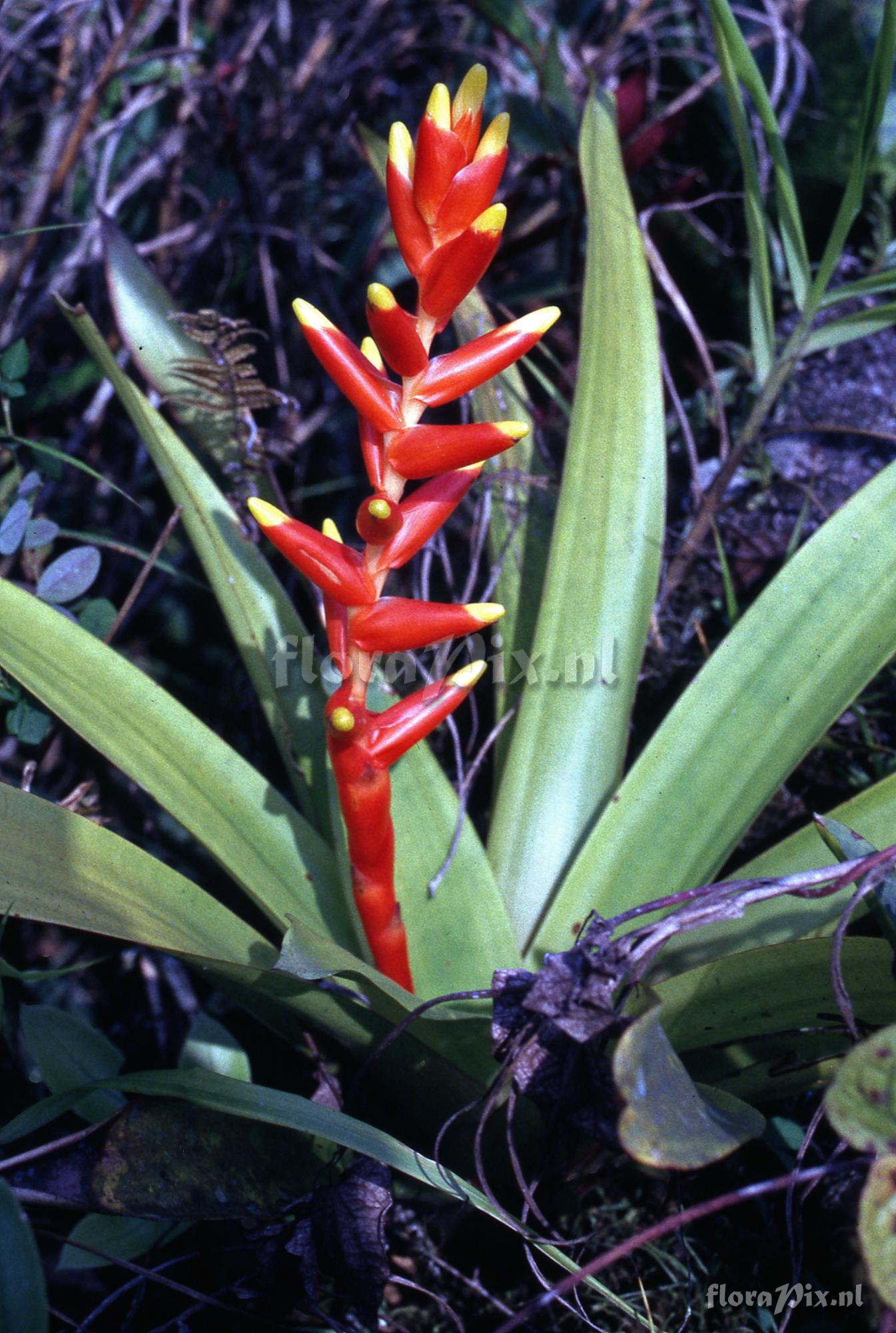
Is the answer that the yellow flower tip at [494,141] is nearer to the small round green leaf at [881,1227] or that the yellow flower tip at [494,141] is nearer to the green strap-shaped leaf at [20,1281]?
the small round green leaf at [881,1227]

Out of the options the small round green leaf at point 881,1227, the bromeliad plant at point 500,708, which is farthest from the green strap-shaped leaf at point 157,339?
the small round green leaf at point 881,1227

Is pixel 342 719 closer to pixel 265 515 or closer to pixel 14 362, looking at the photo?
pixel 265 515

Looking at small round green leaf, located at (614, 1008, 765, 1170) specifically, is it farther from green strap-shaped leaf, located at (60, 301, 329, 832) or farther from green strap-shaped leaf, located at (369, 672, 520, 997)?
green strap-shaped leaf, located at (60, 301, 329, 832)

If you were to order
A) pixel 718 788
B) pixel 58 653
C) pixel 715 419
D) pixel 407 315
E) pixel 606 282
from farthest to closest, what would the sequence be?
pixel 715 419
pixel 606 282
pixel 718 788
pixel 58 653
pixel 407 315

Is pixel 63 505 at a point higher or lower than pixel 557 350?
lower

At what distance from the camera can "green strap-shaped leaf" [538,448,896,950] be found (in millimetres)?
1012

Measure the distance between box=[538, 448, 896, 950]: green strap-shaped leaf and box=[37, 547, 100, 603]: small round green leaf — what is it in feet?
2.31

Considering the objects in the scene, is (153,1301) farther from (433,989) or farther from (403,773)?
(403,773)

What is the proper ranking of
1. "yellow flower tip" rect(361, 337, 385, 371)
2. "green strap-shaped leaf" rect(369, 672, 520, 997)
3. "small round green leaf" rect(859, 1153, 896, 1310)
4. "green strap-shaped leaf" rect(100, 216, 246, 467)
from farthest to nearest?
"green strap-shaped leaf" rect(100, 216, 246, 467), "green strap-shaped leaf" rect(369, 672, 520, 997), "yellow flower tip" rect(361, 337, 385, 371), "small round green leaf" rect(859, 1153, 896, 1310)

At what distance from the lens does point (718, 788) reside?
3.35 feet

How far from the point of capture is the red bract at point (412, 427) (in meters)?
0.73

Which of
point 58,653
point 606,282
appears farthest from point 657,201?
point 58,653

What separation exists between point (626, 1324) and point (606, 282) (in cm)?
118

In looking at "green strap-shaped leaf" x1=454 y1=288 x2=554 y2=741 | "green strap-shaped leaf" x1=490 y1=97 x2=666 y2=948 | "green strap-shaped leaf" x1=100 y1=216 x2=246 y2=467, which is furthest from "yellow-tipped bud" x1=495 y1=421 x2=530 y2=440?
"green strap-shaped leaf" x1=100 y1=216 x2=246 y2=467
